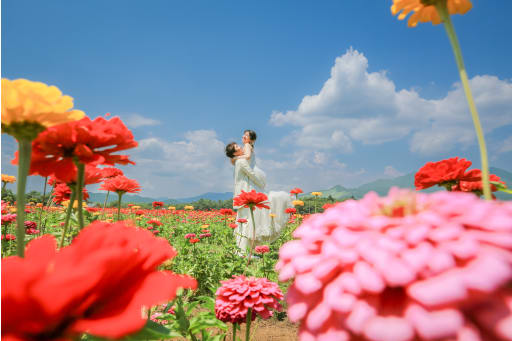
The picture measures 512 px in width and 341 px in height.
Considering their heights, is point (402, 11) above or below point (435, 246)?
above

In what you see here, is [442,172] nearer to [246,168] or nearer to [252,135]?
[246,168]

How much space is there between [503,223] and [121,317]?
49cm

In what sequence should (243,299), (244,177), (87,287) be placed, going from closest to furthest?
(87,287) → (243,299) → (244,177)

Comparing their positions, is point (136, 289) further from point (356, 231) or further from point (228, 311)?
point (228, 311)

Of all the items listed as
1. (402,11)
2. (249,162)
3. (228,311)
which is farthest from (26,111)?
(249,162)

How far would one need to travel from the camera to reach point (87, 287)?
322 mm

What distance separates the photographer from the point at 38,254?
0.44 metres

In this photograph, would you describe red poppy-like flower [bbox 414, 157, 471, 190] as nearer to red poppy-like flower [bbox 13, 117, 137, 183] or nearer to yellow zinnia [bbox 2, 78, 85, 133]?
red poppy-like flower [bbox 13, 117, 137, 183]

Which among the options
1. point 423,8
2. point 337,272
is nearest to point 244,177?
point 423,8

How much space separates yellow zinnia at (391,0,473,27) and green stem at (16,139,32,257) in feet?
3.15

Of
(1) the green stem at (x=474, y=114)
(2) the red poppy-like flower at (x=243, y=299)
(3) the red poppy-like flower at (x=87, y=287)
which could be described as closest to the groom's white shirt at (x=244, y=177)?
(2) the red poppy-like flower at (x=243, y=299)

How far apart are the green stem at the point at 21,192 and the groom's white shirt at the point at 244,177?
583 cm

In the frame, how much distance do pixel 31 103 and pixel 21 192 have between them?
0.54 feet

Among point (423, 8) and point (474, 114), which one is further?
point (423, 8)
